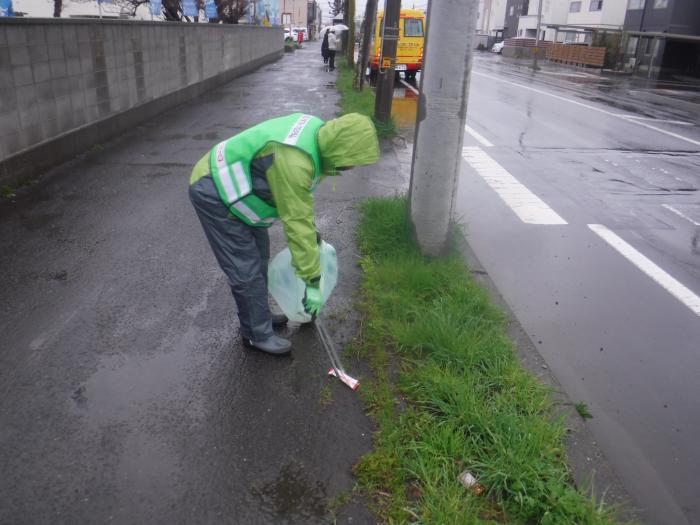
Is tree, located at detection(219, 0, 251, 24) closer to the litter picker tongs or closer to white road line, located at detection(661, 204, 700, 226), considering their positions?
white road line, located at detection(661, 204, 700, 226)

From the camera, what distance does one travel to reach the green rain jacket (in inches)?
116

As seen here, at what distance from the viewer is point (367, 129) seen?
3020 mm

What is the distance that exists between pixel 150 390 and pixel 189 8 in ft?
56.7

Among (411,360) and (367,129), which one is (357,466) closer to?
(411,360)

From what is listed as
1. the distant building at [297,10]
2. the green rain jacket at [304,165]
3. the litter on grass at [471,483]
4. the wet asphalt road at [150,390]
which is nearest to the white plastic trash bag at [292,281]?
the wet asphalt road at [150,390]

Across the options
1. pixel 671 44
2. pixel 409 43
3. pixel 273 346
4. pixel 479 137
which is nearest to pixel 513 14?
pixel 671 44

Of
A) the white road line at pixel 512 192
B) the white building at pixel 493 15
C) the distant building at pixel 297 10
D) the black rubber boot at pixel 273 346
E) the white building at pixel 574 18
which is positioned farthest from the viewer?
the white building at pixel 493 15

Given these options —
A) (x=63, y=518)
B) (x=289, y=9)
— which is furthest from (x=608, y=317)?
(x=289, y=9)

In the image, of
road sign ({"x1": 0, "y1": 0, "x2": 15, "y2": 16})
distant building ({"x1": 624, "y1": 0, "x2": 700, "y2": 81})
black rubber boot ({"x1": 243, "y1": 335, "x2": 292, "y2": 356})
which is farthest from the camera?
distant building ({"x1": 624, "y1": 0, "x2": 700, "y2": 81})

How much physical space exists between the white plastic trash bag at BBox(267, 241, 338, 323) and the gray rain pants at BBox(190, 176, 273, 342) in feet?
0.34

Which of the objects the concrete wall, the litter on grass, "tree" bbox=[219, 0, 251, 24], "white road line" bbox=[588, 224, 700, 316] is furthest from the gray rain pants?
"tree" bbox=[219, 0, 251, 24]

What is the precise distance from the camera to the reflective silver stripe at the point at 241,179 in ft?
10.3

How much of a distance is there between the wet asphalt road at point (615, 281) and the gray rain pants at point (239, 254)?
1910 millimetres

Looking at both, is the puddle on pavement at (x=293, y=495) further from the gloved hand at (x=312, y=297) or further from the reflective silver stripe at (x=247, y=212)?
the reflective silver stripe at (x=247, y=212)
